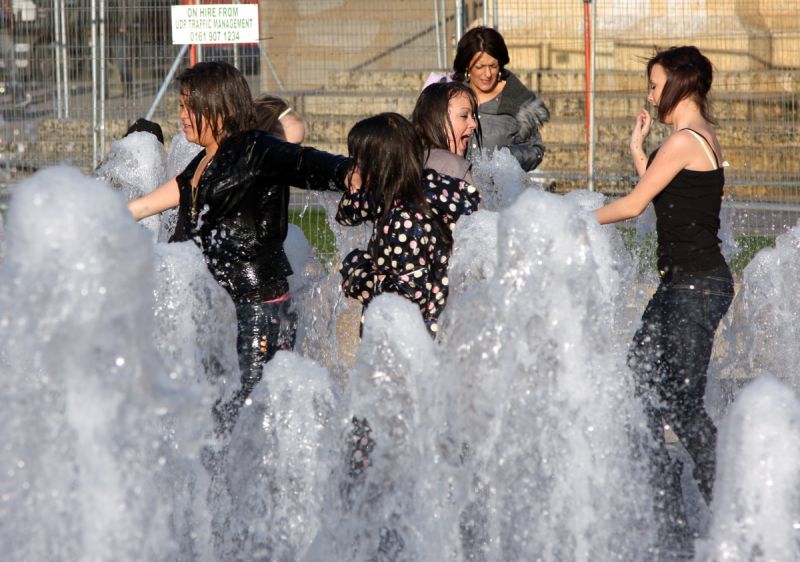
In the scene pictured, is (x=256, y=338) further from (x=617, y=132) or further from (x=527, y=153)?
(x=617, y=132)

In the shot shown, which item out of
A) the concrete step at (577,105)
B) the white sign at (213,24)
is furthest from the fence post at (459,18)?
the white sign at (213,24)

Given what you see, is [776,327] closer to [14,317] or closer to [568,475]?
[568,475]

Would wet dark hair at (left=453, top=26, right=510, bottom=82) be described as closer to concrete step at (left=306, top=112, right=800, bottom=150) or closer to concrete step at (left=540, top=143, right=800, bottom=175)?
concrete step at (left=540, top=143, right=800, bottom=175)

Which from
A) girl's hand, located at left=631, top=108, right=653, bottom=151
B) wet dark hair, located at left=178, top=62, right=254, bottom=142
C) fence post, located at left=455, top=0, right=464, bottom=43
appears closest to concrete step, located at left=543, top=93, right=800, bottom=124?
fence post, located at left=455, top=0, right=464, bottom=43

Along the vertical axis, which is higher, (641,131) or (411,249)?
(641,131)

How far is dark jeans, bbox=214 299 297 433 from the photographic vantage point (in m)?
4.55

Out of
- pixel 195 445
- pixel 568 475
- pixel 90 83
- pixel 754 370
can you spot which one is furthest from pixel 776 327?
pixel 90 83

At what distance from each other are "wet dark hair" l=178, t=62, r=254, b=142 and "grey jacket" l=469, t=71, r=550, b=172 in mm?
2053

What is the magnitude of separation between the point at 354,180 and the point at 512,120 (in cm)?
238

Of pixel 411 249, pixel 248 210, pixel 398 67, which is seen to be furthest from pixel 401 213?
pixel 398 67

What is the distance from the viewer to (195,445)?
4.33 metres

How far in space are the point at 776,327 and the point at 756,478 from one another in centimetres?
259

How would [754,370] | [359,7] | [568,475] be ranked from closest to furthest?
[568,475], [754,370], [359,7]

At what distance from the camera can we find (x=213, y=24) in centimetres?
1253
